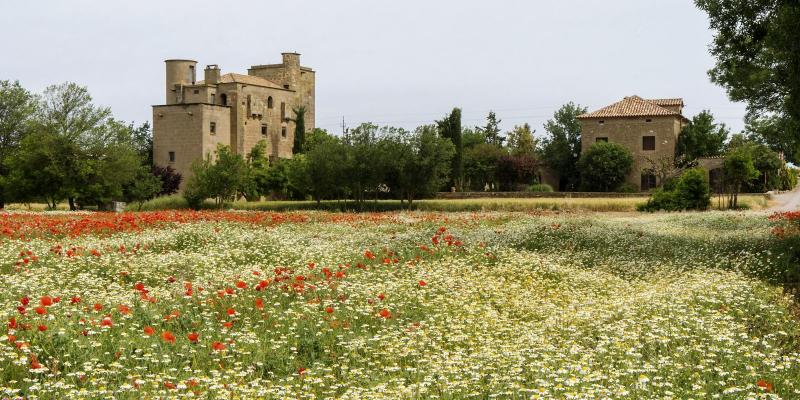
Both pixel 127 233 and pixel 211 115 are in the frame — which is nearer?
pixel 127 233

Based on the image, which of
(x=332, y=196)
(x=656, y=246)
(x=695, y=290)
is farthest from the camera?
(x=332, y=196)

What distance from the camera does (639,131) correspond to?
78250mm

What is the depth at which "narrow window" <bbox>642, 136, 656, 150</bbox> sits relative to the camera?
78.0 metres

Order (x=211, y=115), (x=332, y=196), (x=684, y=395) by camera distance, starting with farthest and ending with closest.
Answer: (x=211, y=115) → (x=332, y=196) → (x=684, y=395)

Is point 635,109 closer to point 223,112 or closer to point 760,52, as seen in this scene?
point 223,112

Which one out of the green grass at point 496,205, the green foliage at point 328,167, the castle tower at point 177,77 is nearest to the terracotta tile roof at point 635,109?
the green grass at point 496,205

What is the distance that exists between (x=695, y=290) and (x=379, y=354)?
621 centimetres

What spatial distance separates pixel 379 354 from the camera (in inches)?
389

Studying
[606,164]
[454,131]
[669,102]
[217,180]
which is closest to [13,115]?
[217,180]

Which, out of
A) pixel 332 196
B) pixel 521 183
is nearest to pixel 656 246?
pixel 332 196

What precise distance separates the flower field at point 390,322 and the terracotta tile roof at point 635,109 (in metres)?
60.6

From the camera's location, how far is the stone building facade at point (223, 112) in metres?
85.6

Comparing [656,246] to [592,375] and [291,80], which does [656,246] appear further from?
[291,80]

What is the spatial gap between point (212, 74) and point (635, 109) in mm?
44392
